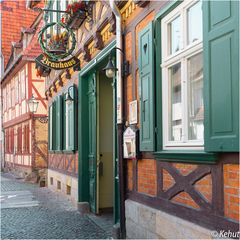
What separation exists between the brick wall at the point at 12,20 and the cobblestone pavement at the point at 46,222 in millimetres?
19227

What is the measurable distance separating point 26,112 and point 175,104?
17216mm

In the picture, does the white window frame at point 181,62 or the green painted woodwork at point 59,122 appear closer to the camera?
the white window frame at point 181,62

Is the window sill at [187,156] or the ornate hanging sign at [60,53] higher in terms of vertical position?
the ornate hanging sign at [60,53]

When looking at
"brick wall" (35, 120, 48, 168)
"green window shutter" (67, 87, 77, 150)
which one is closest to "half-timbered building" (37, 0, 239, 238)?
"green window shutter" (67, 87, 77, 150)

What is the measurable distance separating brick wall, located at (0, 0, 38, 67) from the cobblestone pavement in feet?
63.1

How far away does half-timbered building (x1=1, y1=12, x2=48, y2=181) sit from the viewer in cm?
2084

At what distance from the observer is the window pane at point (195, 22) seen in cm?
466

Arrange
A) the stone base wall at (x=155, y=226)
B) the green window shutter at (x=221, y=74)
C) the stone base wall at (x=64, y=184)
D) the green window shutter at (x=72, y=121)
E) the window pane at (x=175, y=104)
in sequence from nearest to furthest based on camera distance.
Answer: the green window shutter at (x=221, y=74), the stone base wall at (x=155, y=226), the window pane at (x=175, y=104), the green window shutter at (x=72, y=121), the stone base wall at (x=64, y=184)

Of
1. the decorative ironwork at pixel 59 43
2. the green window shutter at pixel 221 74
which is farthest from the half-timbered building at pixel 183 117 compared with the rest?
the decorative ironwork at pixel 59 43

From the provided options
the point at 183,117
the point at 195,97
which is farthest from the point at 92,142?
the point at 195,97

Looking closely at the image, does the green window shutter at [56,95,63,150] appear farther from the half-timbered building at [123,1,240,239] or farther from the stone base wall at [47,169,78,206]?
the half-timbered building at [123,1,240,239]

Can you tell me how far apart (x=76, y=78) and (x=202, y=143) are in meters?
6.42

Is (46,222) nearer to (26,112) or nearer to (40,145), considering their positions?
(40,145)

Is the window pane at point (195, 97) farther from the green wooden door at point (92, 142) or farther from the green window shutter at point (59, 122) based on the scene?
the green window shutter at point (59, 122)
